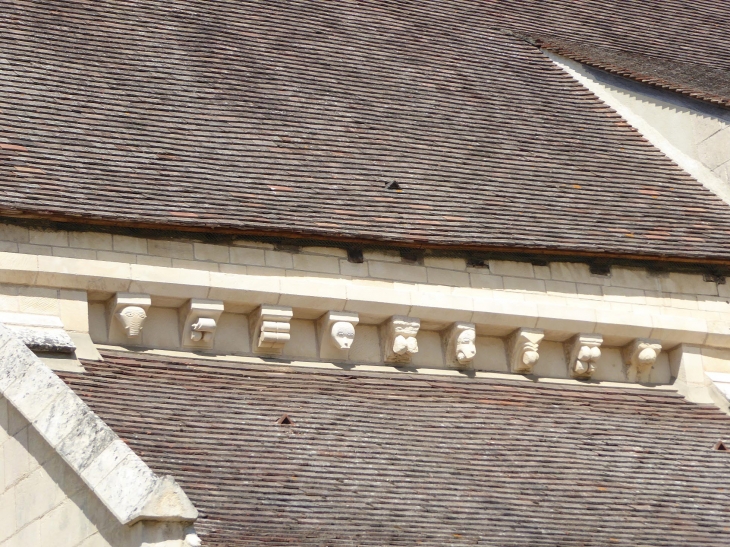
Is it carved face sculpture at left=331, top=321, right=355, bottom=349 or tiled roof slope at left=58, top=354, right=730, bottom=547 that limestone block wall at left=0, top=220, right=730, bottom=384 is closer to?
carved face sculpture at left=331, top=321, right=355, bottom=349

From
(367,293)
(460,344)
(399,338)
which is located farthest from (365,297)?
(460,344)

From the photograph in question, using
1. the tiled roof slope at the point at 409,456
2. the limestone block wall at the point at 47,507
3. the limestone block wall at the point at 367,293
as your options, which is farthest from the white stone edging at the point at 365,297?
the limestone block wall at the point at 47,507

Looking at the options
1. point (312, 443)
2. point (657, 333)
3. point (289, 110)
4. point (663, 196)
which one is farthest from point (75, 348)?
point (663, 196)

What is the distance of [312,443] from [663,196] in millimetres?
5668

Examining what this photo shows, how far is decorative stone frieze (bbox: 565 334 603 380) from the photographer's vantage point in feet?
46.9

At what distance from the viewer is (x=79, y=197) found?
1245 centimetres

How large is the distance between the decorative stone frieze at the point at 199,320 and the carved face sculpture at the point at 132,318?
0.42 metres

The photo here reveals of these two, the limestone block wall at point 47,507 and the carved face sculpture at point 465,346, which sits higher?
the carved face sculpture at point 465,346

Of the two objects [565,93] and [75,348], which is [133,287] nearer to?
[75,348]

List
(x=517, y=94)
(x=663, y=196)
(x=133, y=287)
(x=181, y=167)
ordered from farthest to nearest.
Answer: (x=517, y=94) < (x=663, y=196) < (x=181, y=167) < (x=133, y=287)

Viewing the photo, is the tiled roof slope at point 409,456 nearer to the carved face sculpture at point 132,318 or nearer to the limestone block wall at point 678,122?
the carved face sculpture at point 132,318

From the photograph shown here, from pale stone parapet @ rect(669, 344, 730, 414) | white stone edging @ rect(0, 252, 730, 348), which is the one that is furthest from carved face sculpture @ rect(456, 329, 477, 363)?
pale stone parapet @ rect(669, 344, 730, 414)

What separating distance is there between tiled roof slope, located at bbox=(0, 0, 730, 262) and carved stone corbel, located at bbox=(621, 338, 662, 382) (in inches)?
32.4

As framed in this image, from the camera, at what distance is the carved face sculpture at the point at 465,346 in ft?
45.1
